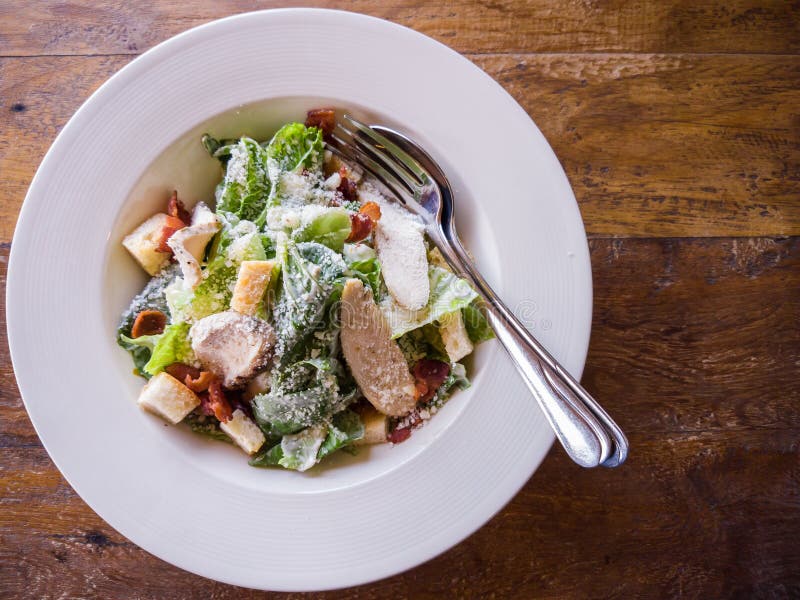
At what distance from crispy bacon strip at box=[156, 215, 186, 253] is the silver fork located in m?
0.63

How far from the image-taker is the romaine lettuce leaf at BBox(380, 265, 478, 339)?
6.56 ft

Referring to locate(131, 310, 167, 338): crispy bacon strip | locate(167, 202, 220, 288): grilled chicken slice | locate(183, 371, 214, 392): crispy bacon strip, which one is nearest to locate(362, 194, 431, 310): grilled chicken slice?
locate(167, 202, 220, 288): grilled chicken slice

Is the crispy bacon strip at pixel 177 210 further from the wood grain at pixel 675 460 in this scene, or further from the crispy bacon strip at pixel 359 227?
the wood grain at pixel 675 460

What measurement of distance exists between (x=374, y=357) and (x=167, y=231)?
823 millimetres

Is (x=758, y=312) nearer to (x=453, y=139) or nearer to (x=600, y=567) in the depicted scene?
(x=600, y=567)

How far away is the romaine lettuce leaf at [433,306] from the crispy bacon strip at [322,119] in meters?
0.66

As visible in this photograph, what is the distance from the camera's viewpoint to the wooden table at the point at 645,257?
2.41m

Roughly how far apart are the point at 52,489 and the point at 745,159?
127 inches

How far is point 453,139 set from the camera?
2.03m

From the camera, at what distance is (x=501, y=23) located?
2.49 m

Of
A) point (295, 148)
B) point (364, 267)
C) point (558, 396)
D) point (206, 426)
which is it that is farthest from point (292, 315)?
point (558, 396)

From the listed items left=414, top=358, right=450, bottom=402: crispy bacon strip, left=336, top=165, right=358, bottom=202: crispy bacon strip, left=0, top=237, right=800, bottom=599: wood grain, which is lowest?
left=0, top=237, right=800, bottom=599: wood grain

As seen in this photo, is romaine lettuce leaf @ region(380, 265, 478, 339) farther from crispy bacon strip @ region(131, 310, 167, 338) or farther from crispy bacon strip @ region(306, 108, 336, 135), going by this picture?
crispy bacon strip @ region(131, 310, 167, 338)

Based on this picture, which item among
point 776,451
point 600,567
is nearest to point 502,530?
point 600,567
